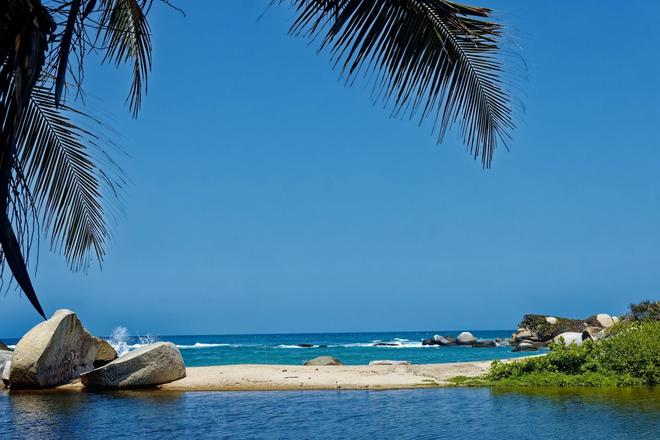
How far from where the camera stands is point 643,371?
739 inches

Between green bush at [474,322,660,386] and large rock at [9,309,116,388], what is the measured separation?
37.3 feet

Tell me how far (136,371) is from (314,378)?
5262 millimetres

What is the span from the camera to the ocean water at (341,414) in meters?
12.8

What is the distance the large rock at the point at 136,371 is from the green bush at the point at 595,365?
28.4 ft

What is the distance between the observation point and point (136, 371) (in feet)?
66.3

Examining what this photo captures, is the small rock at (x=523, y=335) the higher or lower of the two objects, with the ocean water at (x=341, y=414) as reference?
higher

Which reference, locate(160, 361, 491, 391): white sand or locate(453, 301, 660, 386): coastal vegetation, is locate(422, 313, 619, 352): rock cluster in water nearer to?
locate(160, 361, 491, 391): white sand

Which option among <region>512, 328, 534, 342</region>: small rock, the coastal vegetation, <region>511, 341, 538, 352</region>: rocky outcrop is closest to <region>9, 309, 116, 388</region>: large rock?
the coastal vegetation

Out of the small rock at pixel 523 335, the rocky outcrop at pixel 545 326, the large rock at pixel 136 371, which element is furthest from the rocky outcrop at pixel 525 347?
the large rock at pixel 136 371

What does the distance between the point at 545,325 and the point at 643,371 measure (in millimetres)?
38758

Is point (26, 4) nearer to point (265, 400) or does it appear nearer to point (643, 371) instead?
point (265, 400)

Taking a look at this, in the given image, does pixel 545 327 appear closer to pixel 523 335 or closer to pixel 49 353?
pixel 523 335

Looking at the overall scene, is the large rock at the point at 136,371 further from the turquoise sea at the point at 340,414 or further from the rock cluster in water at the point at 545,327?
the rock cluster in water at the point at 545,327

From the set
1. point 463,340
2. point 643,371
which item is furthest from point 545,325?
point 643,371
